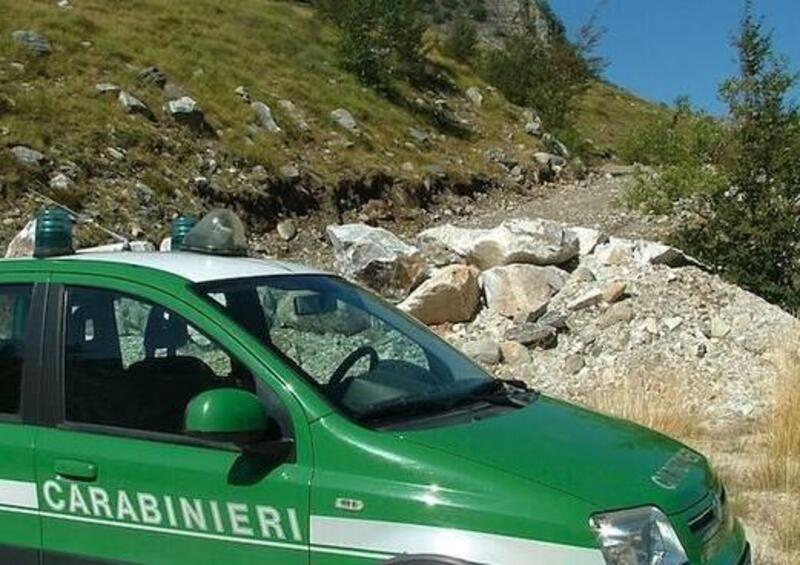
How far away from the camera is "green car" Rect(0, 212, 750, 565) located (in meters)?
3.22

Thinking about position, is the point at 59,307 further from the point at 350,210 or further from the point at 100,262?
the point at 350,210

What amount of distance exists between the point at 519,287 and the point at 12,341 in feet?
30.9

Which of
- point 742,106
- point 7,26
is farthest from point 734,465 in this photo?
point 7,26

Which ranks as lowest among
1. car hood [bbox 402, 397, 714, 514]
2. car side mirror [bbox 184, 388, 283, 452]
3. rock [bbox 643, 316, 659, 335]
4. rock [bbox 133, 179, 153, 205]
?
rock [bbox 133, 179, 153, 205]

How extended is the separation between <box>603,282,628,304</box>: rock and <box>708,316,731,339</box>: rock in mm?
1049

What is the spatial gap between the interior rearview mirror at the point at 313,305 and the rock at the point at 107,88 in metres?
19.7

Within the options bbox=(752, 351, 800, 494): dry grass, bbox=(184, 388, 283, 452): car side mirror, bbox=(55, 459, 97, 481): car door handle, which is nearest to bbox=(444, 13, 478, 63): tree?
bbox=(752, 351, 800, 494): dry grass

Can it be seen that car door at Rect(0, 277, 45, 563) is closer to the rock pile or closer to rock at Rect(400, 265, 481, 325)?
the rock pile

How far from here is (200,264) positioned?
13.5 feet

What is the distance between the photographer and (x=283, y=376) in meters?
3.51

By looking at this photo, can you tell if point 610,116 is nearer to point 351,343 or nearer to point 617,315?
point 617,315

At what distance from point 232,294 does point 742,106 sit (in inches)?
539

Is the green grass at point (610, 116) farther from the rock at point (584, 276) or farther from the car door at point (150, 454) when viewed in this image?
the car door at point (150, 454)

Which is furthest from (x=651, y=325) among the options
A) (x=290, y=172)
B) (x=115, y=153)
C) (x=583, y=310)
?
(x=290, y=172)
